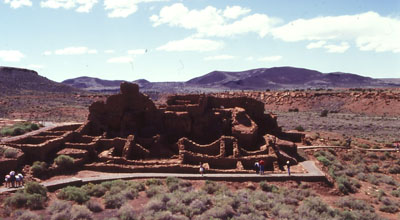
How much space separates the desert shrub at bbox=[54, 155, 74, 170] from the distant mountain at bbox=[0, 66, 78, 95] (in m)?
67.8

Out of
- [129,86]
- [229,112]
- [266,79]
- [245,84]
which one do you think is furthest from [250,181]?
[266,79]

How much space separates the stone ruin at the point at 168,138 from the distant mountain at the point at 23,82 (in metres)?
63.7

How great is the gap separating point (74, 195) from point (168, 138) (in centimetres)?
991

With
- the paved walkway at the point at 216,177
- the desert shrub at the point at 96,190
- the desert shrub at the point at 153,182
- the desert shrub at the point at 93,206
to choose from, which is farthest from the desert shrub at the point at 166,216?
the paved walkway at the point at 216,177

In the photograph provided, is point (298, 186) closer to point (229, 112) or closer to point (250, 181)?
point (250, 181)

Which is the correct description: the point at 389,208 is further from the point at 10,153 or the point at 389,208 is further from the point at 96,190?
the point at 10,153

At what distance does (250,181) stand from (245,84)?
159864 millimetres

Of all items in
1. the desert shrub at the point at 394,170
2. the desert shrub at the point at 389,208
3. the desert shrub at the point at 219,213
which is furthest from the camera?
the desert shrub at the point at 394,170

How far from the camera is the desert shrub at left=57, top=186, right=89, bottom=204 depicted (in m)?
13.1

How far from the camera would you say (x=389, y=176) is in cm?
2150

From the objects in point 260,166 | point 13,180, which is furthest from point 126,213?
point 260,166

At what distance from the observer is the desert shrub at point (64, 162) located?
17.2 metres

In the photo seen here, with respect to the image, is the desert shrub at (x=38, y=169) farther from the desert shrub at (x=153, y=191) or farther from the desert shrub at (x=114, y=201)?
the desert shrub at (x=153, y=191)

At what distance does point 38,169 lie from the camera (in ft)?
53.2
